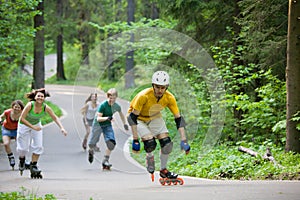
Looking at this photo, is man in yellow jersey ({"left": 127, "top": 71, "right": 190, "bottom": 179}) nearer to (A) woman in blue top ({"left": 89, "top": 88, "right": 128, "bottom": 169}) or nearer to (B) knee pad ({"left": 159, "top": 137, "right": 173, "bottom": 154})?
(B) knee pad ({"left": 159, "top": 137, "right": 173, "bottom": 154})

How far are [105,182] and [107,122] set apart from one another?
3.12 meters

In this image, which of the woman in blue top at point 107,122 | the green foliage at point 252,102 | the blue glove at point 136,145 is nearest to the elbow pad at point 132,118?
the blue glove at point 136,145

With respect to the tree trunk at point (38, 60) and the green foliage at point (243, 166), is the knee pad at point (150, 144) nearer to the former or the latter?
the green foliage at point (243, 166)

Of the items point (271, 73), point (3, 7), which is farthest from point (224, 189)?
point (3, 7)

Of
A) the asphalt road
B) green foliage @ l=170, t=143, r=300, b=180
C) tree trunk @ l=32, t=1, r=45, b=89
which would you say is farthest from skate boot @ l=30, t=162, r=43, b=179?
tree trunk @ l=32, t=1, r=45, b=89

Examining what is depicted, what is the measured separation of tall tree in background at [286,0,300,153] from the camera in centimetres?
1203

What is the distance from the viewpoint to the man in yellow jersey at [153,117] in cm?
946

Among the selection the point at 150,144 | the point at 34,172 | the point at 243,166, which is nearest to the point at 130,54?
the point at 34,172

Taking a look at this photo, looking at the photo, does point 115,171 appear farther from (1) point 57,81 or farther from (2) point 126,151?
(1) point 57,81

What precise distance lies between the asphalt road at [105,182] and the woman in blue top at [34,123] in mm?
588

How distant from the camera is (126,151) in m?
18.2

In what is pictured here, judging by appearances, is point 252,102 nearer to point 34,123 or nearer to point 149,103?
point 34,123

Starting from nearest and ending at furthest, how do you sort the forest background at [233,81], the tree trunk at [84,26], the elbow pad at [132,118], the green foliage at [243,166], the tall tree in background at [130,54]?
the elbow pad at [132,118], the green foliage at [243,166], the forest background at [233,81], the tall tree in background at [130,54], the tree trunk at [84,26]

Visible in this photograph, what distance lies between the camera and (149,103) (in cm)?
963
